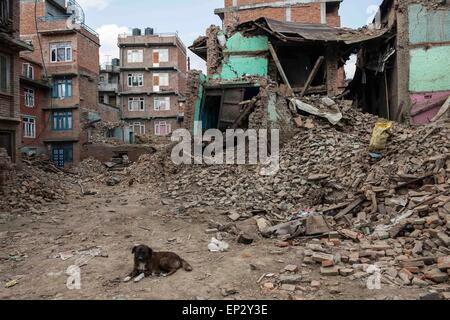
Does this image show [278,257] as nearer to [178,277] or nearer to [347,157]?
[178,277]

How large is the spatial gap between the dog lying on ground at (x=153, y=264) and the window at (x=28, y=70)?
24.1 m

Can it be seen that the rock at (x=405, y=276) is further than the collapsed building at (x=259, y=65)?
No

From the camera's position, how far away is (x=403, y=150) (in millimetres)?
8828

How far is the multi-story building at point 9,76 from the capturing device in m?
13.2

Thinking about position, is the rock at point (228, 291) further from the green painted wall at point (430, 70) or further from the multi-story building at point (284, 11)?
the multi-story building at point (284, 11)

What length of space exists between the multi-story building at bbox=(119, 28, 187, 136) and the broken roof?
23237 millimetres

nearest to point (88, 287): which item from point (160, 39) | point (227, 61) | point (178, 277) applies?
point (178, 277)

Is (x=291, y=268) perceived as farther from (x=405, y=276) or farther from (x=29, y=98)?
(x=29, y=98)

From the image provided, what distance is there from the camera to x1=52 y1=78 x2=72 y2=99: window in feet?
86.2

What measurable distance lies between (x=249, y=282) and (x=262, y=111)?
7815mm

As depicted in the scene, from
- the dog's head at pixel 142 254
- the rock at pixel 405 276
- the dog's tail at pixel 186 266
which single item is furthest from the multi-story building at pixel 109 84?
the rock at pixel 405 276

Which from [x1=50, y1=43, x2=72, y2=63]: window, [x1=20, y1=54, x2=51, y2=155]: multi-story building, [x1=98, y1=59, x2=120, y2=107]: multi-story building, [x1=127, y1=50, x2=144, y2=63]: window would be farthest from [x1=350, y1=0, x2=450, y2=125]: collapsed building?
[x1=98, y1=59, x2=120, y2=107]: multi-story building

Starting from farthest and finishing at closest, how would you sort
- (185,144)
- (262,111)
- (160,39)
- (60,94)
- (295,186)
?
(160,39) → (60,94) → (185,144) → (262,111) → (295,186)

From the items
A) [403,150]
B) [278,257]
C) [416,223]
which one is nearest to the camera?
[278,257]
